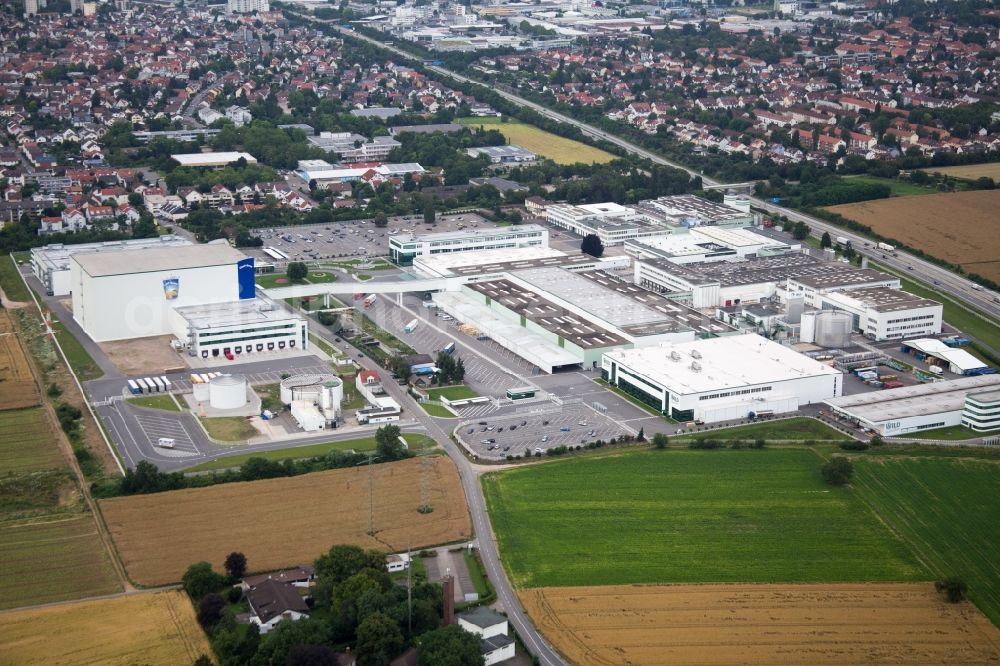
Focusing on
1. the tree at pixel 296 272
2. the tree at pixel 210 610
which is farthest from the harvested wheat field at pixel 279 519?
the tree at pixel 296 272

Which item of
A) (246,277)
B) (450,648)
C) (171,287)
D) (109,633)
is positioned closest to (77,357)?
(171,287)

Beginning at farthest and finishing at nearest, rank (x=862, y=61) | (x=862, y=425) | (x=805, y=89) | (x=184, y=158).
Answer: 1. (x=862, y=61)
2. (x=805, y=89)
3. (x=184, y=158)
4. (x=862, y=425)

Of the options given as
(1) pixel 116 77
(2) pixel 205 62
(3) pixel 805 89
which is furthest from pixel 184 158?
(3) pixel 805 89

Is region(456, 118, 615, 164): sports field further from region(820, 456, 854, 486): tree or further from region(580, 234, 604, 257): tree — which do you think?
region(820, 456, 854, 486): tree

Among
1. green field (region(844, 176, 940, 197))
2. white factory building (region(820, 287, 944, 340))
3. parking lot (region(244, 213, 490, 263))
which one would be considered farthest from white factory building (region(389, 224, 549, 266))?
green field (region(844, 176, 940, 197))

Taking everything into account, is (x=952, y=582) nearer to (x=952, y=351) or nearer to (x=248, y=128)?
(x=952, y=351)

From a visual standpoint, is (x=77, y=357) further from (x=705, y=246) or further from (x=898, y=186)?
(x=898, y=186)
